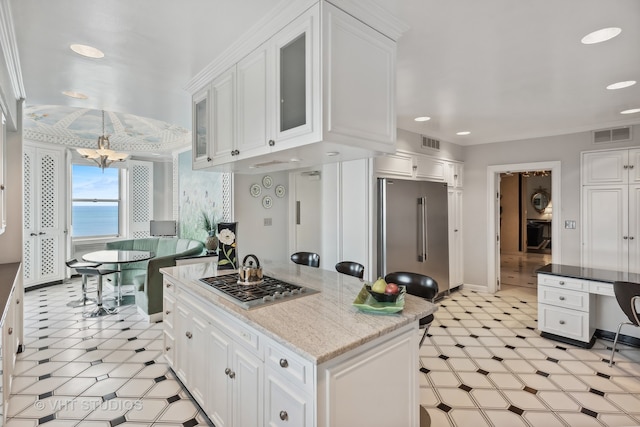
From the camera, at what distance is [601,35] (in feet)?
6.65

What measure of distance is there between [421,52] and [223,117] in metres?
1.52

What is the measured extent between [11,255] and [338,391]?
352 centimetres

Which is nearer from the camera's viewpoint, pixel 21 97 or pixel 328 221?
pixel 21 97

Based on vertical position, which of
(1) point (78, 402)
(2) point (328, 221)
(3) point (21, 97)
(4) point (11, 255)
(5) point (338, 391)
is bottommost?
(1) point (78, 402)

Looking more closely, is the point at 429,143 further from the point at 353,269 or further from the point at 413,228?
the point at 353,269

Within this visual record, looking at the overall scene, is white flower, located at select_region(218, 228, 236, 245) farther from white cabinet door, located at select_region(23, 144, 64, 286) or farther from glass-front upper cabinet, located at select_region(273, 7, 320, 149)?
white cabinet door, located at select_region(23, 144, 64, 286)

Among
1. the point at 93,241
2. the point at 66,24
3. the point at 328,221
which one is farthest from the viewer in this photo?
the point at 93,241

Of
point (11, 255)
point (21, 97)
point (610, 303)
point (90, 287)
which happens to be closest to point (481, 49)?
point (610, 303)

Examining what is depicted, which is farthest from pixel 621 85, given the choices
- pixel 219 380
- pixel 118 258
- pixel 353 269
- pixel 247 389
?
pixel 118 258

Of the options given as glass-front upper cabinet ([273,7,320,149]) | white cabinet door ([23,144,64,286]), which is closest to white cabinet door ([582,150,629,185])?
glass-front upper cabinet ([273,7,320,149])

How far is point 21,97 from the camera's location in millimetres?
3092

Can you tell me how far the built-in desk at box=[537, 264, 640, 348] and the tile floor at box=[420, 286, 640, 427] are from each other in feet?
0.45

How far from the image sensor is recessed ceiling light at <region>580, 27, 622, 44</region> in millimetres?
1972

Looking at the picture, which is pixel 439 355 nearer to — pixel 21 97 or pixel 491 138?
pixel 491 138
